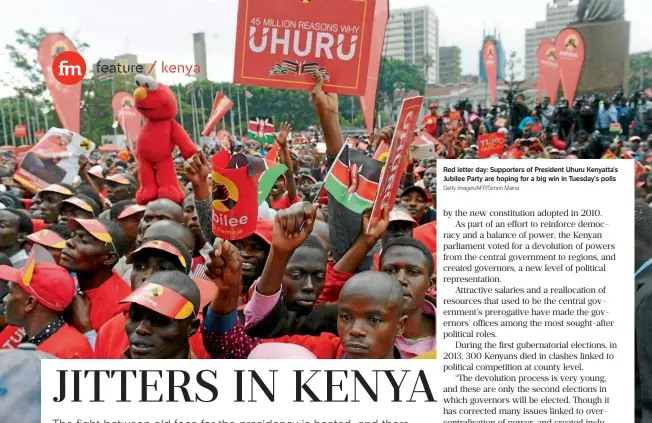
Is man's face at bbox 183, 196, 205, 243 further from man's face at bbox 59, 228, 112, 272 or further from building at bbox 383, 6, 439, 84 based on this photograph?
building at bbox 383, 6, 439, 84

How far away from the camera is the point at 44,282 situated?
3031 millimetres

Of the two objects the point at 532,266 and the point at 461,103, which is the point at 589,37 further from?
the point at 532,266

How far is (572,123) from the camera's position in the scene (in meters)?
13.7

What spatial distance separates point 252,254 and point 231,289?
1.07 meters

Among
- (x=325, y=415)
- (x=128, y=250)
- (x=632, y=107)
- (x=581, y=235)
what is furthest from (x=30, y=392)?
(x=632, y=107)

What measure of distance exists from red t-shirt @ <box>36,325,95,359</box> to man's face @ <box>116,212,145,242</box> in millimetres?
1890

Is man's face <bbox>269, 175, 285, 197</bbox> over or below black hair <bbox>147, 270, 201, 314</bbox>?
over

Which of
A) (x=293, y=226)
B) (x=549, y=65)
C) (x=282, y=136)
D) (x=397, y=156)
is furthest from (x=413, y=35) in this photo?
(x=293, y=226)

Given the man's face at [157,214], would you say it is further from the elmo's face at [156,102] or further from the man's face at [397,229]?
the man's face at [397,229]

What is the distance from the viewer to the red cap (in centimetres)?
299

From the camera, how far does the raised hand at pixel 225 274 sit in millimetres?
2387

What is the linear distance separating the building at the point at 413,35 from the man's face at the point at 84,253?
60.9 metres

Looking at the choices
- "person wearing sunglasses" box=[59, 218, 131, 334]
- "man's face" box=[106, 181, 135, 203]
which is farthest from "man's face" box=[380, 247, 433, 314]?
"man's face" box=[106, 181, 135, 203]

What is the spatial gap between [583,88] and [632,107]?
466cm
